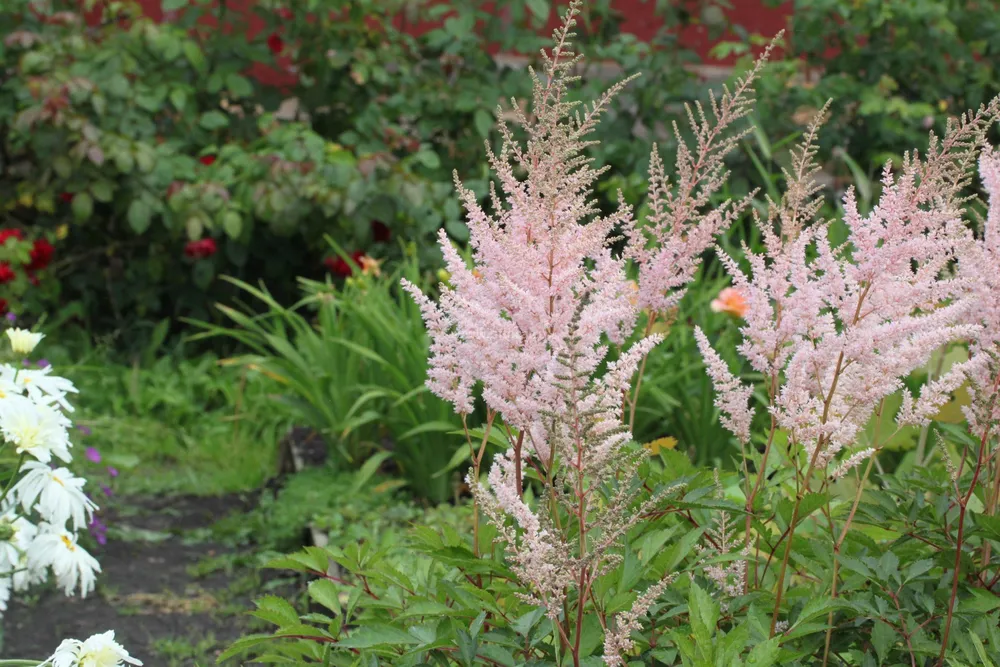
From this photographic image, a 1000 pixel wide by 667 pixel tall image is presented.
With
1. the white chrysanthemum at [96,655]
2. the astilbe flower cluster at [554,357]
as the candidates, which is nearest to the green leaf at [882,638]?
the astilbe flower cluster at [554,357]

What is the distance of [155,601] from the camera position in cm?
390

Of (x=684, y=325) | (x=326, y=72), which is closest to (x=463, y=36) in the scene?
(x=326, y=72)

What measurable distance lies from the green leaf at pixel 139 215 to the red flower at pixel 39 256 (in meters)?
0.48

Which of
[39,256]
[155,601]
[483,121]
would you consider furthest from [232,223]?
[155,601]

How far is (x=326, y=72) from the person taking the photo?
234 inches

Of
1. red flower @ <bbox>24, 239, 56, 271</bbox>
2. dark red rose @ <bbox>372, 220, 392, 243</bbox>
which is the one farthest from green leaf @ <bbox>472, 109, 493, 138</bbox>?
red flower @ <bbox>24, 239, 56, 271</bbox>

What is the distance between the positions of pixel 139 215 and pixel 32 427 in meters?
3.56

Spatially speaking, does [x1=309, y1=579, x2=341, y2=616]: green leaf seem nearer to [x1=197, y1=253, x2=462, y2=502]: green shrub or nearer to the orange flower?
[x1=197, y1=253, x2=462, y2=502]: green shrub

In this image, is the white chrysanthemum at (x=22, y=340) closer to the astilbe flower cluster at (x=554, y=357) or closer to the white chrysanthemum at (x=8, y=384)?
the white chrysanthemum at (x=8, y=384)


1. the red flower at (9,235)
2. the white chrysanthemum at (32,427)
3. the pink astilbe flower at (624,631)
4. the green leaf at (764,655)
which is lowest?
the red flower at (9,235)

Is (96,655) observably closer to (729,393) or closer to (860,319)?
(729,393)

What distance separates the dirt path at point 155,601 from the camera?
3553mm

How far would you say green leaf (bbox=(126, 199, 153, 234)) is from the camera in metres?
5.33

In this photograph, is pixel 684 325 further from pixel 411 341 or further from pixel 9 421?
pixel 9 421
